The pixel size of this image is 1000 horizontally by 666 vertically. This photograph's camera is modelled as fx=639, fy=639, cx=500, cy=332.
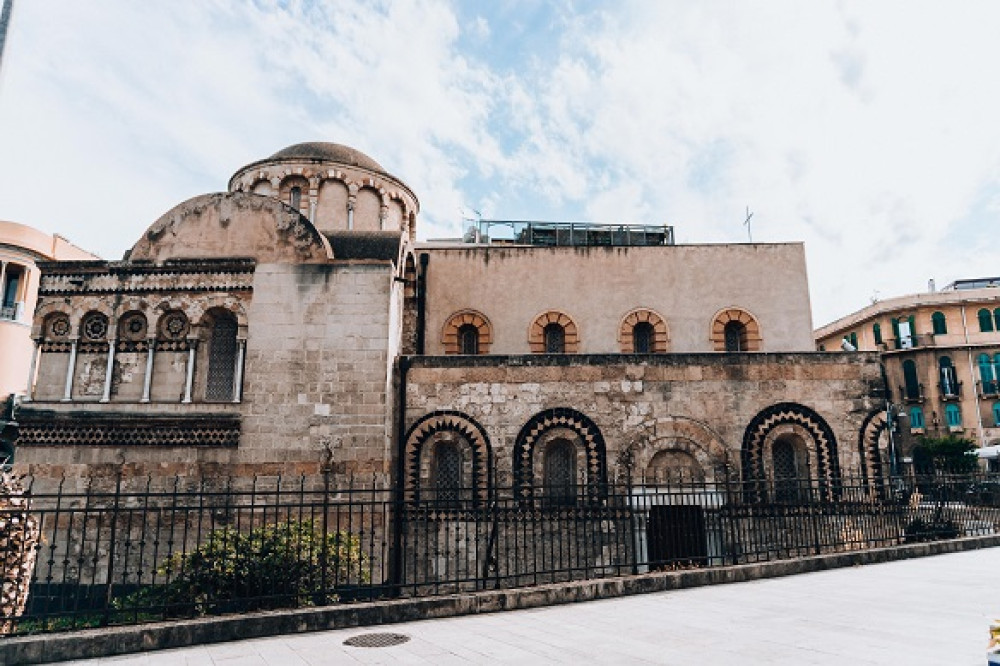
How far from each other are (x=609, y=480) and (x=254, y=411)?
313 inches

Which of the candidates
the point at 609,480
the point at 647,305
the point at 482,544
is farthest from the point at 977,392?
the point at 482,544

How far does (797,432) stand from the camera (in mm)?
15266

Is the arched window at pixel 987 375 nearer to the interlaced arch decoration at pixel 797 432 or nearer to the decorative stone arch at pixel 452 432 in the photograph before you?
Result: the interlaced arch decoration at pixel 797 432

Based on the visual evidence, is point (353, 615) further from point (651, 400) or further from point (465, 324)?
point (465, 324)

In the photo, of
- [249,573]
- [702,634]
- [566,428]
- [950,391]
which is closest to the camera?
[702,634]

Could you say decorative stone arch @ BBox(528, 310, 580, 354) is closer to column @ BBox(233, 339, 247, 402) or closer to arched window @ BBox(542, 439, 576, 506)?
arched window @ BBox(542, 439, 576, 506)

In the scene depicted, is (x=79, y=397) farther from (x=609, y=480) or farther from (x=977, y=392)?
(x=977, y=392)

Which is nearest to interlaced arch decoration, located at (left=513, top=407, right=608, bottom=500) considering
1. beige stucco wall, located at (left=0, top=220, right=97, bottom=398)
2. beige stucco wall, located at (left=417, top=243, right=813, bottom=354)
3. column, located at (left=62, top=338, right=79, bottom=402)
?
beige stucco wall, located at (left=417, top=243, right=813, bottom=354)

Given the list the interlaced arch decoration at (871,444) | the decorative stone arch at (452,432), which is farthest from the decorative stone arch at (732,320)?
the decorative stone arch at (452,432)

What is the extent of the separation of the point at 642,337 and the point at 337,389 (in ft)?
34.3

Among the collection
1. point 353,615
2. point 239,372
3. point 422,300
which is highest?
point 422,300

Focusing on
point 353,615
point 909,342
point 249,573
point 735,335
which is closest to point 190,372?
point 249,573

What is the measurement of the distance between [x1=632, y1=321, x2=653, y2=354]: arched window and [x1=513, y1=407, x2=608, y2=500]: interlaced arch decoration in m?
5.73

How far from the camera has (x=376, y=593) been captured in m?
12.3
